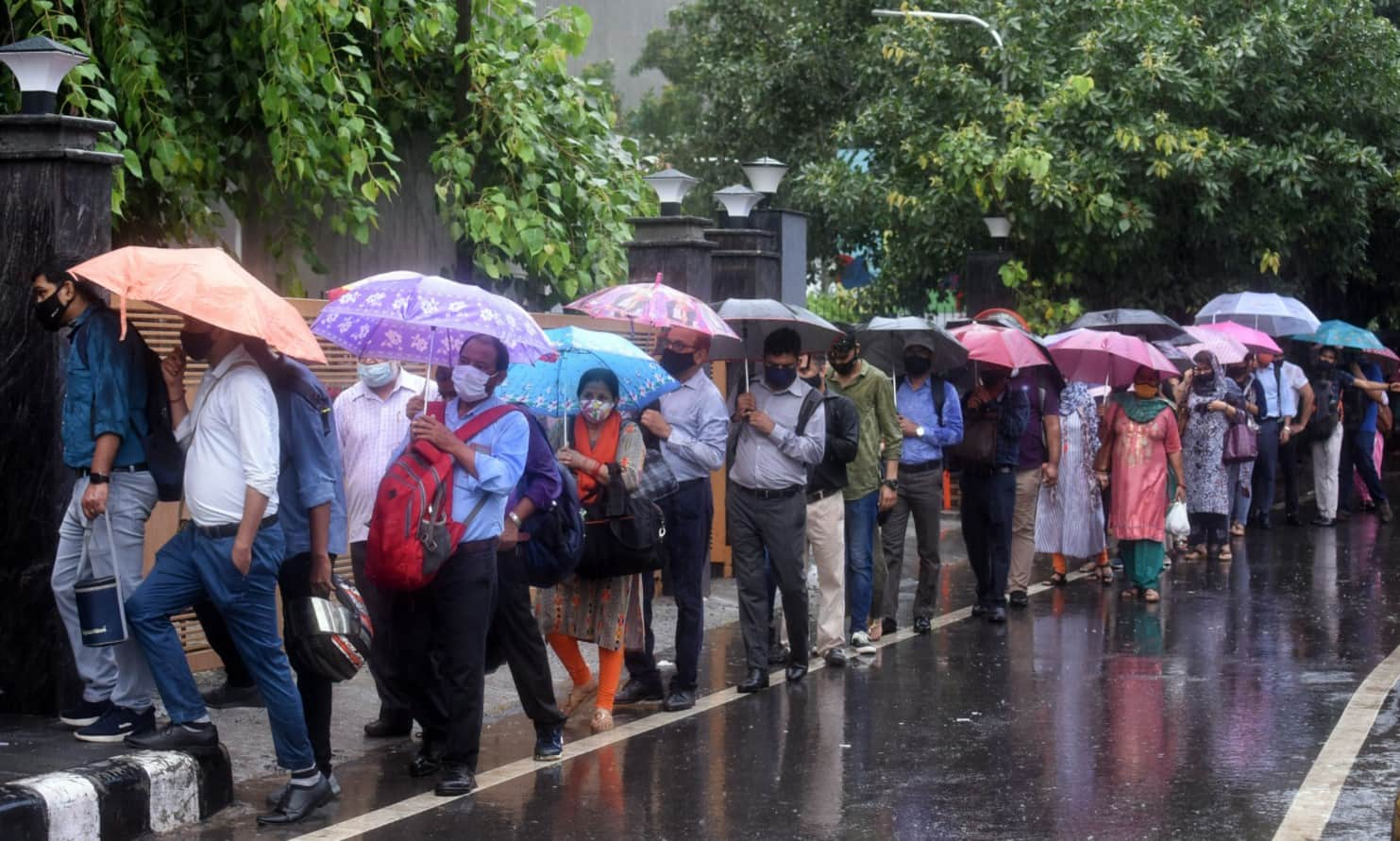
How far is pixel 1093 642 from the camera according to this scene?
442 inches

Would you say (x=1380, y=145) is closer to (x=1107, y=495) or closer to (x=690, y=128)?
(x=1107, y=495)

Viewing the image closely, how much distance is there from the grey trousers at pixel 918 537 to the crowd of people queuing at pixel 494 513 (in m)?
0.02

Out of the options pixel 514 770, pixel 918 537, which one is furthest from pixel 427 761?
pixel 918 537

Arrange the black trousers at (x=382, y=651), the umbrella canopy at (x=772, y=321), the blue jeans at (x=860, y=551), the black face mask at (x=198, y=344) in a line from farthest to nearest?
1. the blue jeans at (x=860, y=551)
2. the umbrella canopy at (x=772, y=321)
3. the black trousers at (x=382, y=651)
4. the black face mask at (x=198, y=344)

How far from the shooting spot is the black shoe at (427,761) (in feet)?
25.0

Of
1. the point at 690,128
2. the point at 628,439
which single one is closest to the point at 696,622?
the point at 628,439

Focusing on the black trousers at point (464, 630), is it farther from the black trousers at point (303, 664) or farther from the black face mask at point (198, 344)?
the black face mask at point (198, 344)

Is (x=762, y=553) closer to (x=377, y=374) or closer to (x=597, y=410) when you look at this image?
(x=597, y=410)

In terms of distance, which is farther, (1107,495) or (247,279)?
(1107,495)

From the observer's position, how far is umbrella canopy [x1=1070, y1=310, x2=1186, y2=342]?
15664mm

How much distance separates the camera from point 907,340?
11.7 meters

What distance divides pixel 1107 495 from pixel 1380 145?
967cm

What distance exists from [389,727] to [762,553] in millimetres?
2248

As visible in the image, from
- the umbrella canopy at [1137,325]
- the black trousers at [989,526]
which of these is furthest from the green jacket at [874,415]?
the umbrella canopy at [1137,325]
